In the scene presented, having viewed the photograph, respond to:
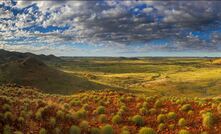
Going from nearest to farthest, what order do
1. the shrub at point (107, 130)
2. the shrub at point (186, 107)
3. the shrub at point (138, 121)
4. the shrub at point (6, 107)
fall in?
the shrub at point (107, 130) → the shrub at point (6, 107) → the shrub at point (138, 121) → the shrub at point (186, 107)

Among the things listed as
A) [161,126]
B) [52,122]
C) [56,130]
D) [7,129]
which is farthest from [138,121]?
[7,129]

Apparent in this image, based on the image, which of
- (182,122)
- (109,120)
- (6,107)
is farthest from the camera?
(109,120)

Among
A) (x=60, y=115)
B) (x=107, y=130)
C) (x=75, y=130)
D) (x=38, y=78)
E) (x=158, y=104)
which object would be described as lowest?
(x=38, y=78)

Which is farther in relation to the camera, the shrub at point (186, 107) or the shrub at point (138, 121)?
the shrub at point (186, 107)

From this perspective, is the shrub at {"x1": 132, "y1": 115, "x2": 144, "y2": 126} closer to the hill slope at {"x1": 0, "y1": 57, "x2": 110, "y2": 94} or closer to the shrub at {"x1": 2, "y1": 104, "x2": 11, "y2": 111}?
the shrub at {"x1": 2, "y1": 104, "x2": 11, "y2": 111}

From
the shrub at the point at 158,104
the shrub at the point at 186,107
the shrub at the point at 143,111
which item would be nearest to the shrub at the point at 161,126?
the shrub at the point at 143,111

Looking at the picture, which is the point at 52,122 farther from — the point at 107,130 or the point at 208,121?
the point at 208,121

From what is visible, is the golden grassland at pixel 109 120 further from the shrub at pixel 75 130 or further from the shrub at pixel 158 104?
the shrub at pixel 158 104

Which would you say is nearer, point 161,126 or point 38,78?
point 161,126

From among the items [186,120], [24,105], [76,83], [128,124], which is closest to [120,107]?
[128,124]

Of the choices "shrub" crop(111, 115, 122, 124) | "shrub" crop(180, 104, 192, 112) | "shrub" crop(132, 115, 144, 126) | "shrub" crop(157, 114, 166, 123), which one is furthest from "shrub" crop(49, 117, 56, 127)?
"shrub" crop(180, 104, 192, 112)

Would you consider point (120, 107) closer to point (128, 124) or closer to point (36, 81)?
point (128, 124)
